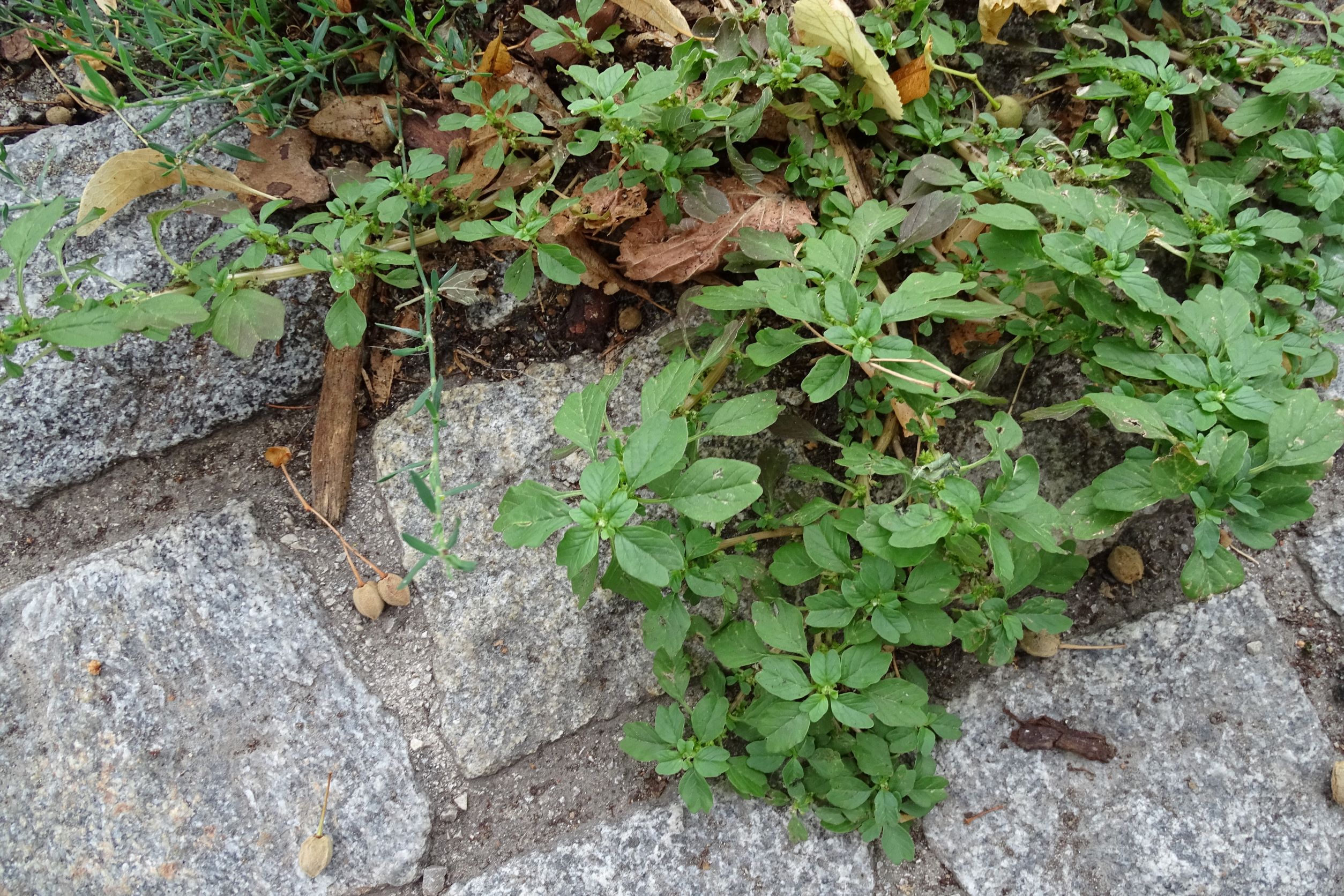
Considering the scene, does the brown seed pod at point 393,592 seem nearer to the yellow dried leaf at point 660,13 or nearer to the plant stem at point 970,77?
the yellow dried leaf at point 660,13

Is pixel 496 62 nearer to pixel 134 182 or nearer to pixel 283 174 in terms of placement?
pixel 283 174

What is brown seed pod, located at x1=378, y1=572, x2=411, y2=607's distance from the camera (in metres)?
1.97

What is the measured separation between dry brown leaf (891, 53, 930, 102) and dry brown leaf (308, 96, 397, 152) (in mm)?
1182

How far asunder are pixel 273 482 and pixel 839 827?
1.52 meters

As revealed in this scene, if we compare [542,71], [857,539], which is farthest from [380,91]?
[857,539]

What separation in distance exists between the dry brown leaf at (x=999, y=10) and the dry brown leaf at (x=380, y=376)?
5.25 feet

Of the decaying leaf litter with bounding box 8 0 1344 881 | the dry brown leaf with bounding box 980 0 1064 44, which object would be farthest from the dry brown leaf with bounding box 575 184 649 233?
the dry brown leaf with bounding box 980 0 1064 44

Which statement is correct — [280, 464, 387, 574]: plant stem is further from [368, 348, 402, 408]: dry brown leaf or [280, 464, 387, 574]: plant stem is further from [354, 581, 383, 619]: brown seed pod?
[368, 348, 402, 408]: dry brown leaf

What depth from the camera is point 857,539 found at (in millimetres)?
1612

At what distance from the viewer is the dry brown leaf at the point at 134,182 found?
1.81m

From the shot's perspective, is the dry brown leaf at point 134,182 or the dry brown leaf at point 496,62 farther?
the dry brown leaf at point 496,62

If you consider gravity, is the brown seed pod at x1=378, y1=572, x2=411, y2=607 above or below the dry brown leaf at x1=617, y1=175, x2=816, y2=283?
below

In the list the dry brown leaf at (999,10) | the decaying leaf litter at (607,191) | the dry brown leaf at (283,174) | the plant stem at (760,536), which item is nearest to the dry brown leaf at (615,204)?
the decaying leaf litter at (607,191)

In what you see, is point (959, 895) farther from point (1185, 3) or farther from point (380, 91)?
point (380, 91)
